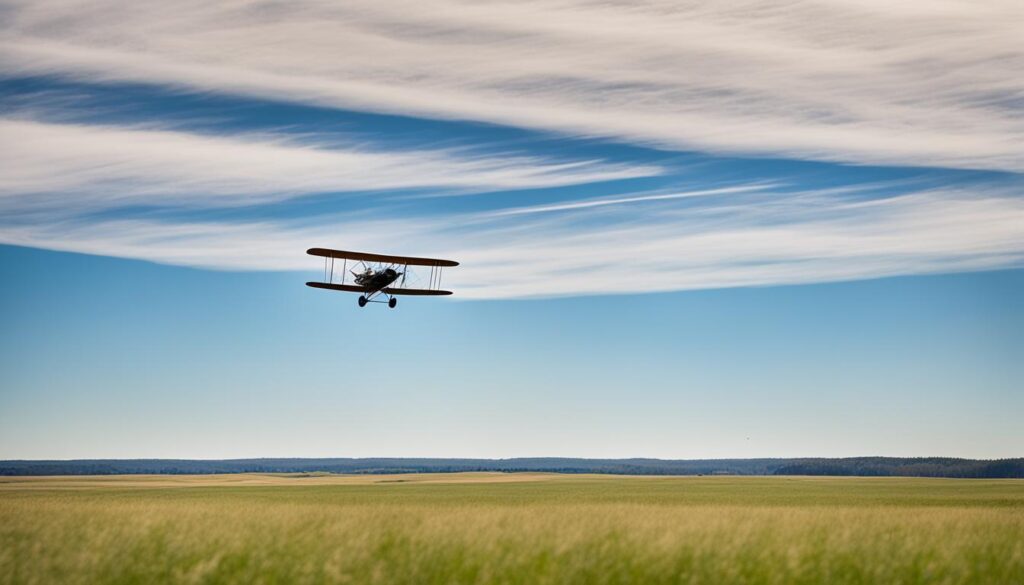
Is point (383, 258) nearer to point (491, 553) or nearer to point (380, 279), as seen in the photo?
point (380, 279)

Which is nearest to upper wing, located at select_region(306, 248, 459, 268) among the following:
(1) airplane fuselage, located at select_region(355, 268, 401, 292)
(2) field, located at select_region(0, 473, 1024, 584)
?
(1) airplane fuselage, located at select_region(355, 268, 401, 292)

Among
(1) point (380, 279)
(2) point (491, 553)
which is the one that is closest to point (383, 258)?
(1) point (380, 279)

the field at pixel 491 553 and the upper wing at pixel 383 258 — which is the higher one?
the upper wing at pixel 383 258

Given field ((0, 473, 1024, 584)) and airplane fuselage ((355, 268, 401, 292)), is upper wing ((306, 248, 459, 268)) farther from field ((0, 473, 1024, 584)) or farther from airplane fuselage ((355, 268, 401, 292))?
field ((0, 473, 1024, 584))

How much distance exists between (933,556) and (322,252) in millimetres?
44832

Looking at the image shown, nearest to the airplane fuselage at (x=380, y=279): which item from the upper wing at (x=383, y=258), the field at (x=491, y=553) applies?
the upper wing at (x=383, y=258)

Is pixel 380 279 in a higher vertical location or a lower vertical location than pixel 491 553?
higher

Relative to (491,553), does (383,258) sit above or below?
above

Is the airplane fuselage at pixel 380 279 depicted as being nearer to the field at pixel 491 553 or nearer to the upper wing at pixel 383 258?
the upper wing at pixel 383 258

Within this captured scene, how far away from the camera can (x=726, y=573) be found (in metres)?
28.9

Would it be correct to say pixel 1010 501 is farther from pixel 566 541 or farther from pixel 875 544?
pixel 566 541

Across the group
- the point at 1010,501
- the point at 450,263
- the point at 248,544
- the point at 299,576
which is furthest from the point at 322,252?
the point at 1010,501

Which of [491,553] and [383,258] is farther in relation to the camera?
[383,258]

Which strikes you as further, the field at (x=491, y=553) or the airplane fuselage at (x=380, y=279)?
the airplane fuselage at (x=380, y=279)
